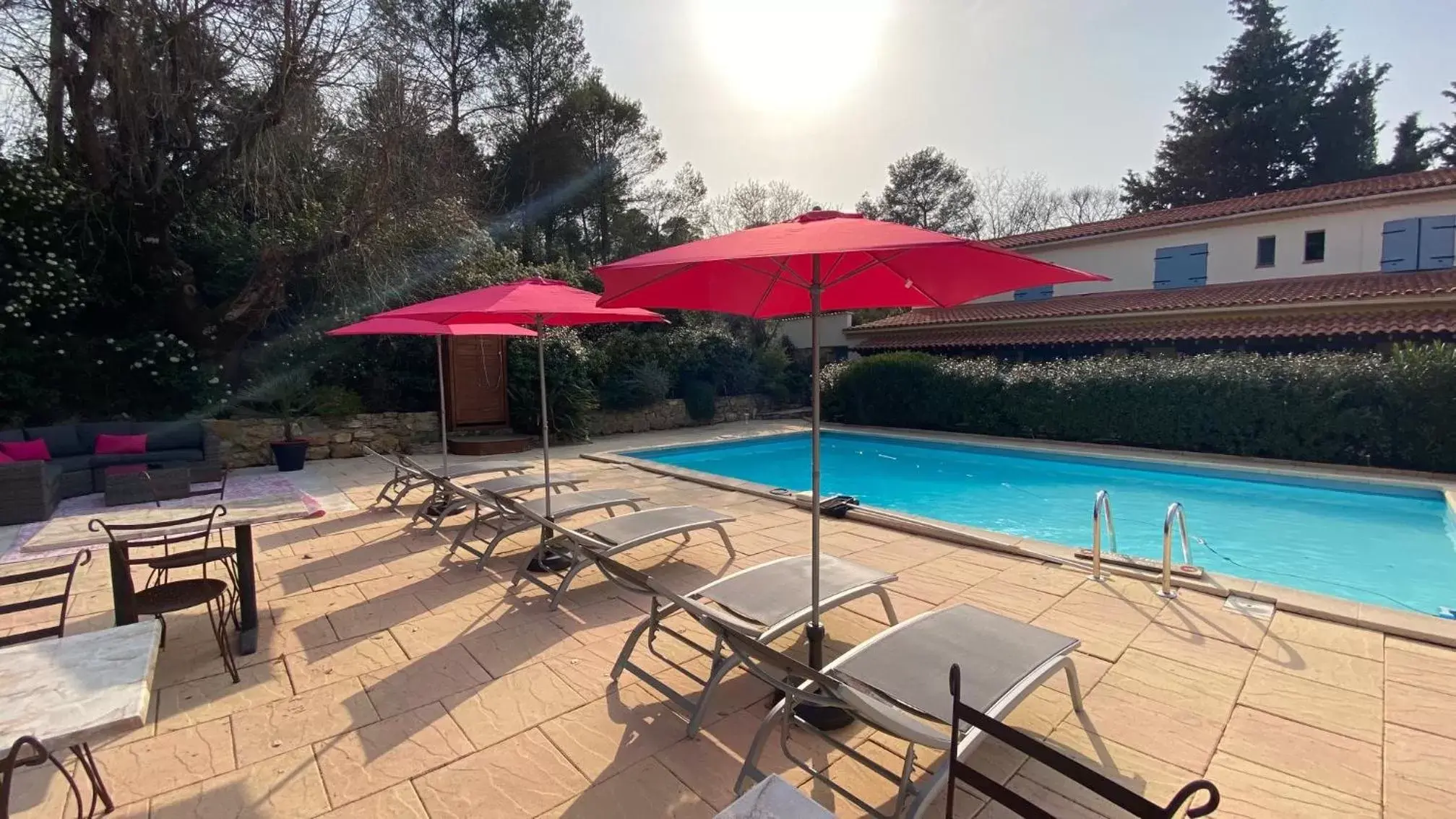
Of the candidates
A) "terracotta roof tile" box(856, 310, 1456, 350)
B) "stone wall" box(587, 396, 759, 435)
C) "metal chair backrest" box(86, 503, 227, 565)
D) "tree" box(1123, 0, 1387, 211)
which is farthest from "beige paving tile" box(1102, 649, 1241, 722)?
"tree" box(1123, 0, 1387, 211)

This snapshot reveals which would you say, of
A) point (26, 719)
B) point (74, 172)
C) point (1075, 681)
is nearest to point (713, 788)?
point (1075, 681)

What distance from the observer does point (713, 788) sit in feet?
8.21

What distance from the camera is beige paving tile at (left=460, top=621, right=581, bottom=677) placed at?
3.55m

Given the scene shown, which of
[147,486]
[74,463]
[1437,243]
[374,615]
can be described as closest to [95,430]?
[74,463]

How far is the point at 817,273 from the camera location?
2826mm

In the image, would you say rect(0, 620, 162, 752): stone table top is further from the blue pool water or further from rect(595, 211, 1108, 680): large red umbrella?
the blue pool water

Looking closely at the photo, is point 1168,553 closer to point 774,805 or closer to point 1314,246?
point 774,805

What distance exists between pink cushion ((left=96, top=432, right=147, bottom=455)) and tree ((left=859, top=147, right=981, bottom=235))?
85.0ft

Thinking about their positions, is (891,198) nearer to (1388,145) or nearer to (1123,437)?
(1388,145)

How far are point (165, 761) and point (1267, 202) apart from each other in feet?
72.3

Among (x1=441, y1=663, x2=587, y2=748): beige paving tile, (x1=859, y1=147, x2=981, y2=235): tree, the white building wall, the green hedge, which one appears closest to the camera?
(x1=441, y1=663, x2=587, y2=748): beige paving tile

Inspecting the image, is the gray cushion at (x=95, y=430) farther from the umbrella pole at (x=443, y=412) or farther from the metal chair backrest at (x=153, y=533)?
the metal chair backrest at (x=153, y=533)

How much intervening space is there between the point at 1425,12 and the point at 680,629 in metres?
14.6

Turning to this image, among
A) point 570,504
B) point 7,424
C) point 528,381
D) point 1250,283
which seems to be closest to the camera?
point 570,504
